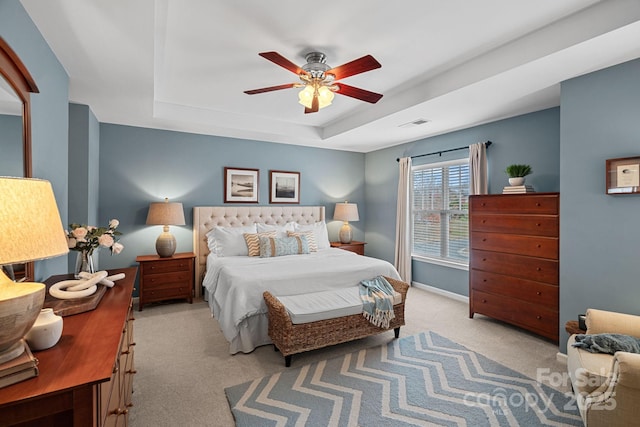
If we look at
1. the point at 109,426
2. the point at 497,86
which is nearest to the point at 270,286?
the point at 109,426

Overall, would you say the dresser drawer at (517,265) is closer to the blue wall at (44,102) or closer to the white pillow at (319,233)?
the white pillow at (319,233)

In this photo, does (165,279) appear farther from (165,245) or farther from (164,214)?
(164,214)

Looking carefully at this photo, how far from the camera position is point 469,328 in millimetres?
3523

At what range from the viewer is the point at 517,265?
10.9 feet

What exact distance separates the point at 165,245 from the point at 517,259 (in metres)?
4.34

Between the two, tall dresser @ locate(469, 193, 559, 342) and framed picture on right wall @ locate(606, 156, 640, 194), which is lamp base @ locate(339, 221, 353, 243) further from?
framed picture on right wall @ locate(606, 156, 640, 194)

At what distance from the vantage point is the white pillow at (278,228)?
4734 mm

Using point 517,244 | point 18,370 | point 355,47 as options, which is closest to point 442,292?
point 517,244

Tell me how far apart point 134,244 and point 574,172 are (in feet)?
17.1

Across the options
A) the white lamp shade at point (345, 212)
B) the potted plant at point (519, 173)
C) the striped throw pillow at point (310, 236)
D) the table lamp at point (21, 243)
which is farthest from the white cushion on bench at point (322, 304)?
the white lamp shade at point (345, 212)

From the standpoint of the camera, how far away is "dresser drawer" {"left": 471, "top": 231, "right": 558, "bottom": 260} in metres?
3.01

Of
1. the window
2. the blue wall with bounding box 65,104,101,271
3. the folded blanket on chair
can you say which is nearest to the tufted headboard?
the blue wall with bounding box 65,104,101,271

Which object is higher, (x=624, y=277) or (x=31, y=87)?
(x=31, y=87)

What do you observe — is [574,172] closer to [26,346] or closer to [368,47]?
[368,47]
